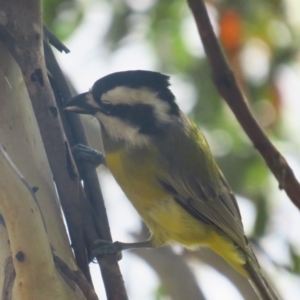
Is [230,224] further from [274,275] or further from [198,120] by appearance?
[198,120]

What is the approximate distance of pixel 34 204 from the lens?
1.27m

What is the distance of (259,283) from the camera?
240 centimetres

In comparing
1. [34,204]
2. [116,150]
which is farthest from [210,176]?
[34,204]

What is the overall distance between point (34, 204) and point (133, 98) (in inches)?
43.9

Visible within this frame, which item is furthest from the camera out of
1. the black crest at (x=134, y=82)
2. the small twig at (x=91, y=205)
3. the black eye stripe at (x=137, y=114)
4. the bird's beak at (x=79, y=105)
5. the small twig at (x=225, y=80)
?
the black eye stripe at (x=137, y=114)

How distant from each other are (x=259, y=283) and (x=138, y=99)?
83cm

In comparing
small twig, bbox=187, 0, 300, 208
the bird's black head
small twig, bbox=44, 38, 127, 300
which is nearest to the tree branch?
small twig, bbox=44, 38, 127, 300

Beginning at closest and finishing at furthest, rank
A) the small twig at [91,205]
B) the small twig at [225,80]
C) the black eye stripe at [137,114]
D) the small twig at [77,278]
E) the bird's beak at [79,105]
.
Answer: the small twig at [225,80]
the small twig at [77,278]
the small twig at [91,205]
the bird's beak at [79,105]
the black eye stripe at [137,114]

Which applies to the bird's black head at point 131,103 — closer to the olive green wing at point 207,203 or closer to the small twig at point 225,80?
the olive green wing at point 207,203

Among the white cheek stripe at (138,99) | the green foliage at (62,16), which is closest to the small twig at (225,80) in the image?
the white cheek stripe at (138,99)

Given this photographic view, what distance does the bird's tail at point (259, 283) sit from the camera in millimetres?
2371

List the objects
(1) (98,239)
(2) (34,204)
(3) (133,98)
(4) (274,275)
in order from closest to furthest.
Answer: (2) (34,204)
(1) (98,239)
(3) (133,98)
(4) (274,275)

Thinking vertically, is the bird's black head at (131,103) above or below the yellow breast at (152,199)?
above

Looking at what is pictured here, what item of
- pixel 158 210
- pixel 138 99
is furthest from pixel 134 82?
pixel 158 210
